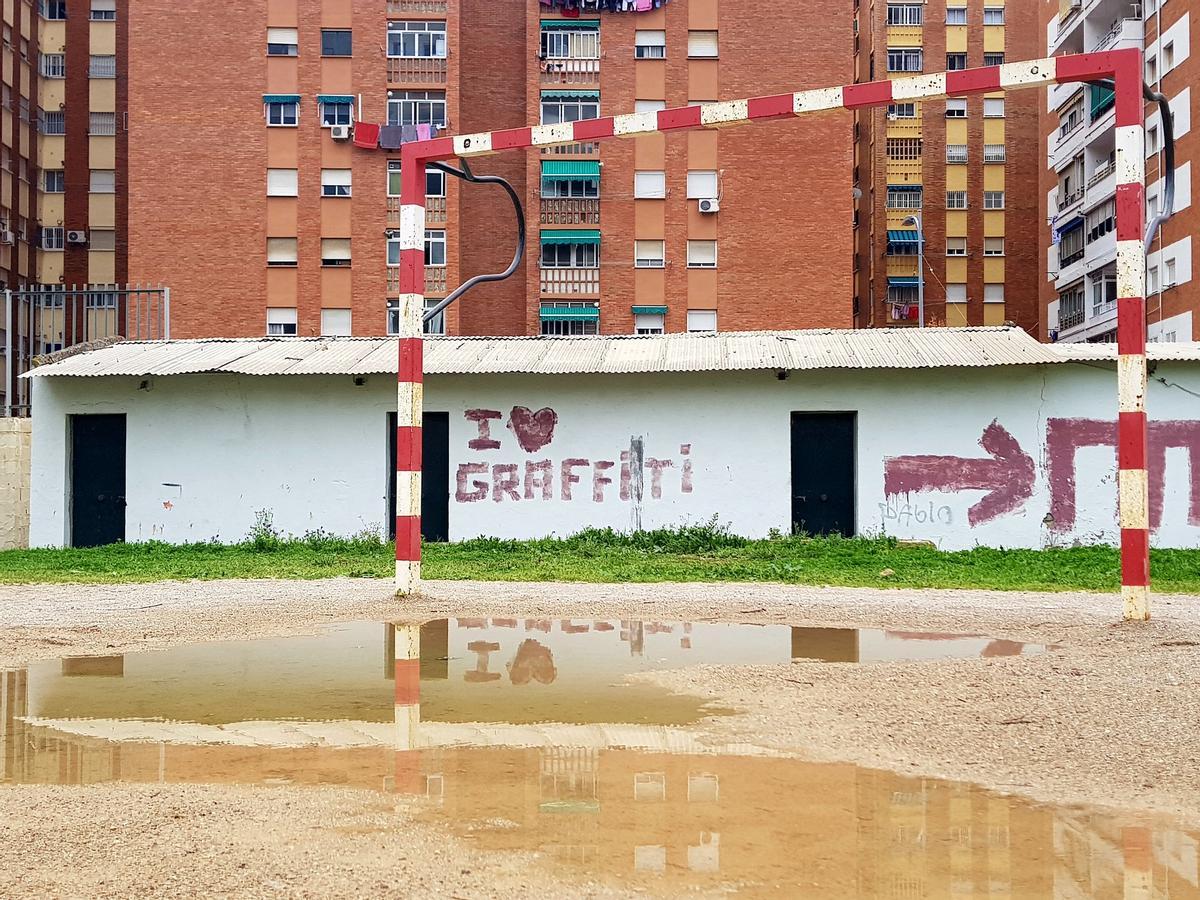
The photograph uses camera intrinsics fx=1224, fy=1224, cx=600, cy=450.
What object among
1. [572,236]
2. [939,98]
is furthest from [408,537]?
[572,236]

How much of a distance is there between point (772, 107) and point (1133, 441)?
446cm

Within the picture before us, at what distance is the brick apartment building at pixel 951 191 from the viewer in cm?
6556

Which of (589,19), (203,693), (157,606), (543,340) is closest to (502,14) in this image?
(589,19)

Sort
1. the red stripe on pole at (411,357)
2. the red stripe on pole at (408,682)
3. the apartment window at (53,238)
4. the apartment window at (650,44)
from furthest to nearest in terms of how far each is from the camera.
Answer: the apartment window at (53,238)
the apartment window at (650,44)
the red stripe on pole at (411,357)
the red stripe on pole at (408,682)

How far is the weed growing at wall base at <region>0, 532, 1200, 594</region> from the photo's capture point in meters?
15.2

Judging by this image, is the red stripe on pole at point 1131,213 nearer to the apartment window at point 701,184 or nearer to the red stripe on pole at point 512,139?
the red stripe on pole at point 512,139

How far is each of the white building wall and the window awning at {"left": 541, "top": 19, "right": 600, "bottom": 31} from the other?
32.6 metres

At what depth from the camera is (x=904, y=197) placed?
218ft

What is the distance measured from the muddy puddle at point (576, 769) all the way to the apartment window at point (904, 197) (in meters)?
61.0

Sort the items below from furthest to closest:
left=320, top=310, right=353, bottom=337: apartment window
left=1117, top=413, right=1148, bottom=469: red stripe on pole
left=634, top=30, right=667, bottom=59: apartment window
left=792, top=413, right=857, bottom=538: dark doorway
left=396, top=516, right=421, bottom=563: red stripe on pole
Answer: left=634, top=30, right=667, bottom=59: apartment window
left=320, top=310, right=353, bottom=337: apartment window
left=792, top=413, right=857, bottom=538: dark doorway
left=396, top=516, right=421, bottom=563: red stripe on pole
left=1117, top=413, right=1148, bottom=469: red stripe on pole

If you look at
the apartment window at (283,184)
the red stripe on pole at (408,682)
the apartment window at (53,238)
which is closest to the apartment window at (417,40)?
the apartment window at (283,184)

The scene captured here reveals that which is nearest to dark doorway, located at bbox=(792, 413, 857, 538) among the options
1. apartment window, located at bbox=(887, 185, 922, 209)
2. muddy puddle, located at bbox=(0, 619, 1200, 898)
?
muddy puddle, located at bbox=(0, 619, 1200, 898)

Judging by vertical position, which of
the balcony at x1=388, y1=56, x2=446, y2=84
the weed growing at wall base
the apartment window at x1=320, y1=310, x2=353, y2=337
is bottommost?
the weed growing at wall base

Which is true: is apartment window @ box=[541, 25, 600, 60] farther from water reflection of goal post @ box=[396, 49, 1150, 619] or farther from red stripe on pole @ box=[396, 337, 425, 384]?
red stripe on pole @ box=[396, 337, 425, 384]
